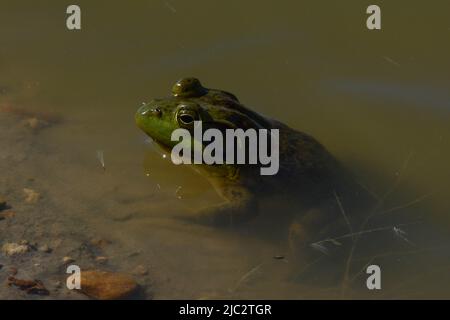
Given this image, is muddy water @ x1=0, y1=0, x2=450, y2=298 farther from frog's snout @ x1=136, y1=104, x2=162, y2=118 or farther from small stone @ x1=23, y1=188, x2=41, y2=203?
frog's snout @ x1=136, y1=104, x2=162, y2=118

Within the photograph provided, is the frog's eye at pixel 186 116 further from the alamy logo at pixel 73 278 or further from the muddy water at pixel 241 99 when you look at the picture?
the alamy logo at pixel 73 278

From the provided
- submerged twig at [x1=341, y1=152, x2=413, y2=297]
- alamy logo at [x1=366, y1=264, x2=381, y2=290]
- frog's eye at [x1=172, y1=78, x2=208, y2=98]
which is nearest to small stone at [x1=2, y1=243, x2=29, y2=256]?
frog's eye at [x1=172, y1=78, x2=208, y2=98]

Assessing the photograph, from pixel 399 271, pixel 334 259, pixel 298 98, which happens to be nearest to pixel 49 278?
pixel 334 259

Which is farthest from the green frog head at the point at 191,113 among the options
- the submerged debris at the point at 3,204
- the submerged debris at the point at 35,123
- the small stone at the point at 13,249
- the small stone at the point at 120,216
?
the small stone at the point at 13,249

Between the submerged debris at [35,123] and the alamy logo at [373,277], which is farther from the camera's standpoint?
the submerged debris at [35,123]

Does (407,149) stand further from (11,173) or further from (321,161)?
(11,173)

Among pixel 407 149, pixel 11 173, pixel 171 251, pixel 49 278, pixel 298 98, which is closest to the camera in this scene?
pixel 49 278

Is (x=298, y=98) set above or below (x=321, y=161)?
above
